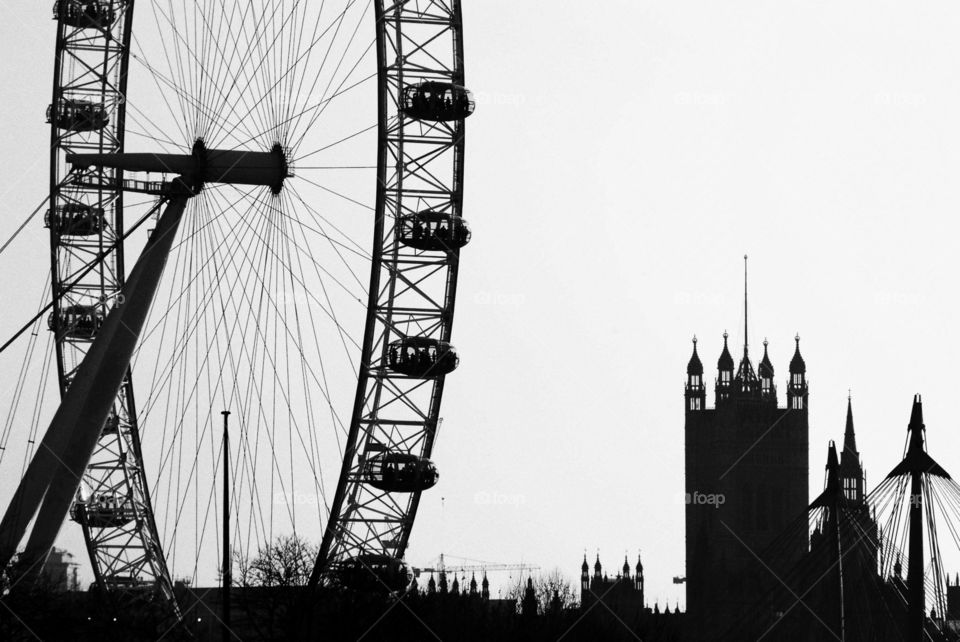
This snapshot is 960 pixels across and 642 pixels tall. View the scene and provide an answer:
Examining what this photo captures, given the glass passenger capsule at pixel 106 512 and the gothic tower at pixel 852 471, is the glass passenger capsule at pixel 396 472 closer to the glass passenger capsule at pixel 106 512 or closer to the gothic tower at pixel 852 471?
the glass passenger capsule at pixel 106 512

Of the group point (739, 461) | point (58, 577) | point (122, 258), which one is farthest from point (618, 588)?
point (122, 258)

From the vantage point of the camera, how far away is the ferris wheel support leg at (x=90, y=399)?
146 feet

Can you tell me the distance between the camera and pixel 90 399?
44844mm

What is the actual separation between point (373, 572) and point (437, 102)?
447 inches

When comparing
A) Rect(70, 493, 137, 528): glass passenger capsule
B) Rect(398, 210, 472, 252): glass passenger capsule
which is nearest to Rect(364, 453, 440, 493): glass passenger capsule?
Rect(398, 210, 472, 252): glass passenger capsule

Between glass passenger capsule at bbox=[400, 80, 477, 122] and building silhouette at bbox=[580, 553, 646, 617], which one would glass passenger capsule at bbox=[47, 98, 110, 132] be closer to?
glass passenger capsule at bbox=[400, 80, 477, 122]

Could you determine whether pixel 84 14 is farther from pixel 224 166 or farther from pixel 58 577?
pixel 58 577

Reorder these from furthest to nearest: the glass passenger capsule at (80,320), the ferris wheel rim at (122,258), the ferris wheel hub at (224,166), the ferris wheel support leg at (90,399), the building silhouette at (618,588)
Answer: the building silhouette at (618,588) < the glass passenger capsule at (80,320) < the ferris wheel rim at (122,258) < the ferris wheel hub at (224,166) < the ferris wheel support leg at (90,399)

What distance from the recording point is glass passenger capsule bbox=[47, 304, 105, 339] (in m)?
61.1

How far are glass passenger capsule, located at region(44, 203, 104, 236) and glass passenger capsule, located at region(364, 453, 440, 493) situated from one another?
1202 centimetres

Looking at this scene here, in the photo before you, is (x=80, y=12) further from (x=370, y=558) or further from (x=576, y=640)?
(x=576, y=640)

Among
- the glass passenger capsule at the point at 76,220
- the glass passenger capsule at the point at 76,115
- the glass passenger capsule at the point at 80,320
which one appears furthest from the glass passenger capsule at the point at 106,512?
the glass passenger capsule at the point at 76,115

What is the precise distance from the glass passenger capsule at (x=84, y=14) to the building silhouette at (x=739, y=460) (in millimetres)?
103558

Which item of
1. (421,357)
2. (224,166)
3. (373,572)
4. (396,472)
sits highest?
(224,166)
